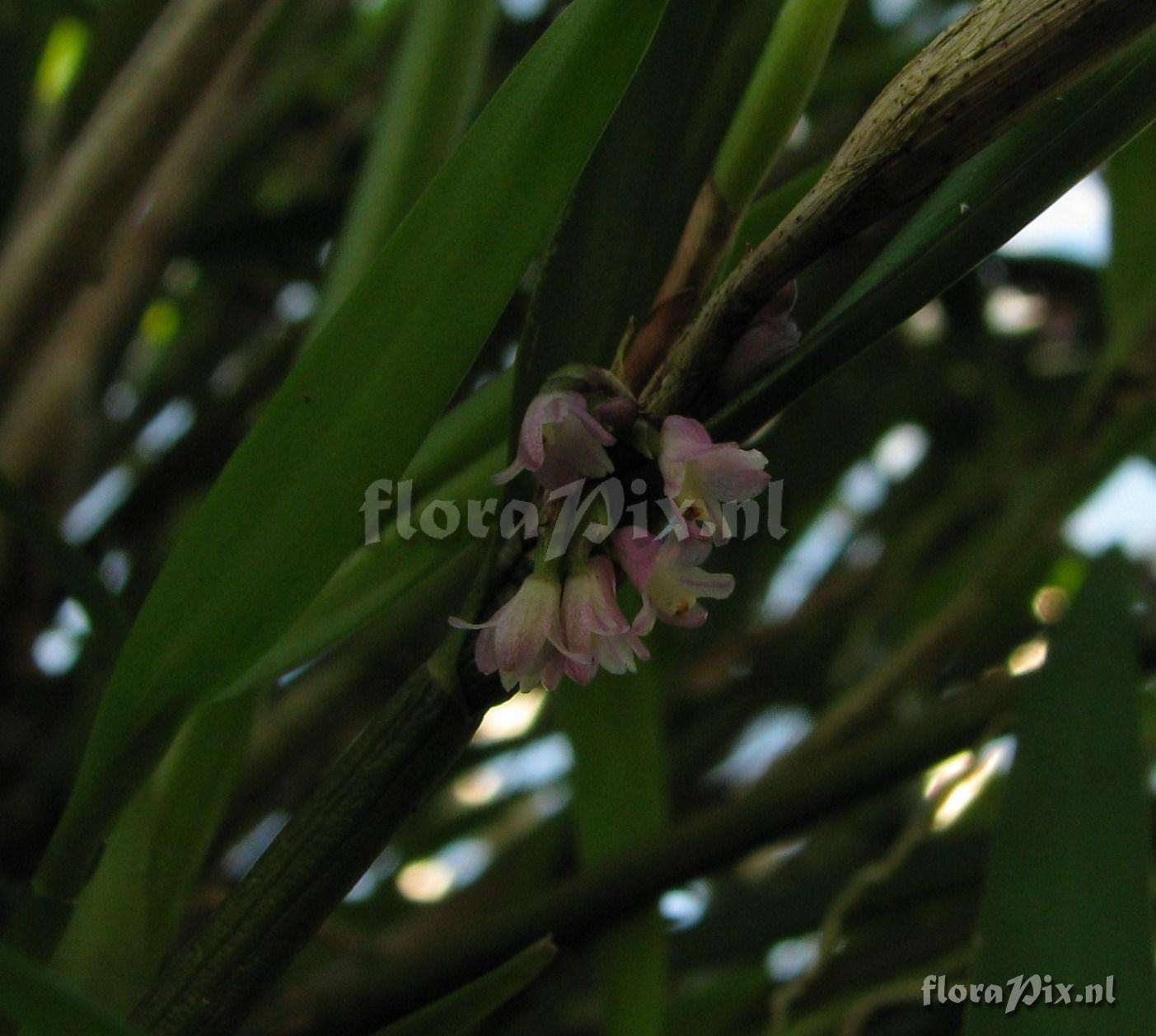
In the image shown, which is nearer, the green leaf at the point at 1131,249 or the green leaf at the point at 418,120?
the green leaf at the point at 418,120

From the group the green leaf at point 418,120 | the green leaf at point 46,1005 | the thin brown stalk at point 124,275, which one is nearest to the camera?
the green leaf at point 46,1005

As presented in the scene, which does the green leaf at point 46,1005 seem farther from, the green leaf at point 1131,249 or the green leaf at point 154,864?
the green leaf at point 1131,249

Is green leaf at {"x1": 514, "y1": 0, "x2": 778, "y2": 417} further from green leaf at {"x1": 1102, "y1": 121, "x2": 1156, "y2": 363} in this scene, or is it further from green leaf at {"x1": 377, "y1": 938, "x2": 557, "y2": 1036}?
green leaf at {"x1": 1102, "y1": 121, "x2": 1156, "y2": 363}

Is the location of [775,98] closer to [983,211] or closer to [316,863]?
[983,211]

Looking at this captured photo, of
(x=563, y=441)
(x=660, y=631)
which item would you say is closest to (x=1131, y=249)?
(x=660, y=631)

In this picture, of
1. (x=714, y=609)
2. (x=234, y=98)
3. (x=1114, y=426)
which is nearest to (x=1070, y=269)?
(x=1114, y=426)

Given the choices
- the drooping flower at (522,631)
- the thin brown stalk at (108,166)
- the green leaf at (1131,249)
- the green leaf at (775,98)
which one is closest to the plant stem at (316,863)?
the drooping flower at (522,631)

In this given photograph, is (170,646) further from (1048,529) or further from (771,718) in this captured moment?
(771,718)
